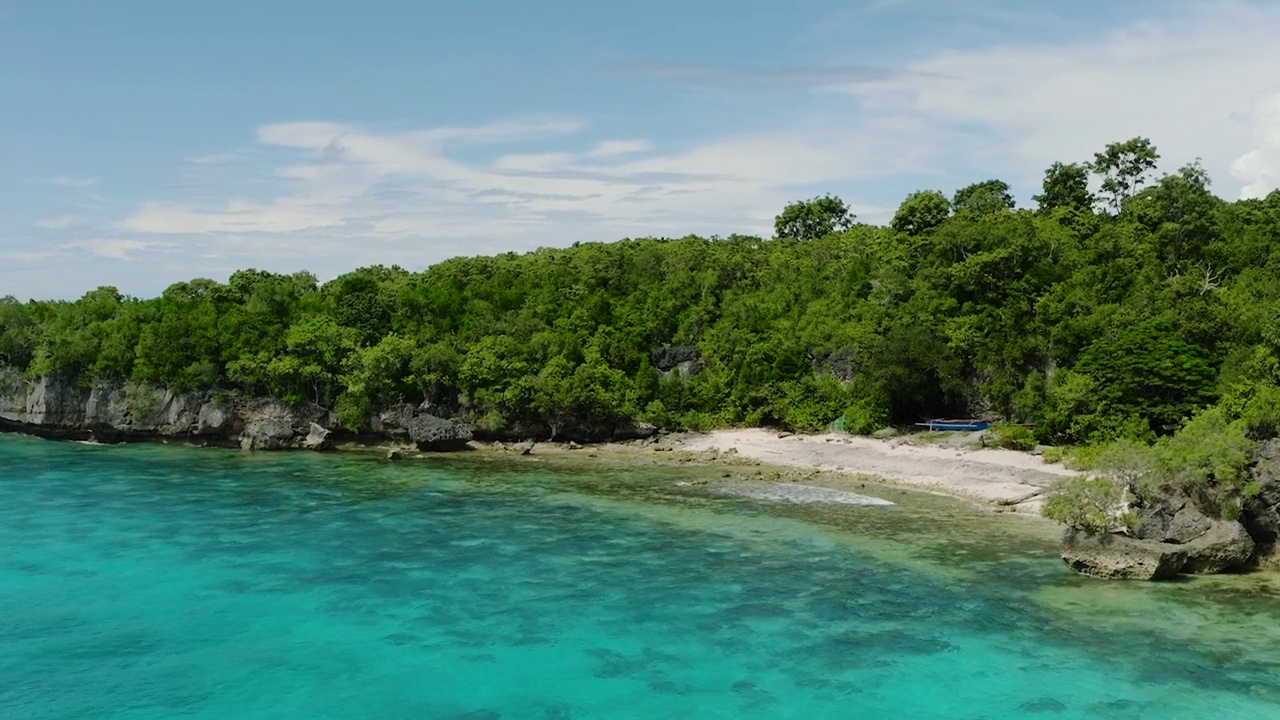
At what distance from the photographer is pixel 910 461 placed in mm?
44281

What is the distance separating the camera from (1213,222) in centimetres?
5488

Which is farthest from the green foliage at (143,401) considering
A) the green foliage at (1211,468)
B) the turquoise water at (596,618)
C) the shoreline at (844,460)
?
the green foliage at (1211,468)

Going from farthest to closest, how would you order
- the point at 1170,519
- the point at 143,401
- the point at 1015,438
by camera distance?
the point at 143,401, the point at 1015,438, the point at 1170,519

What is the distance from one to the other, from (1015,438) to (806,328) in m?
18.2

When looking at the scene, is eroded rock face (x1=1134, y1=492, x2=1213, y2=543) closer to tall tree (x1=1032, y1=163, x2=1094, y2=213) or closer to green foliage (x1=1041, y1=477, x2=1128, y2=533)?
green foliage (x1=1041, y1=477, x2=1128, y2=533)

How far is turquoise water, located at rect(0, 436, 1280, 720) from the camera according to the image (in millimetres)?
20453

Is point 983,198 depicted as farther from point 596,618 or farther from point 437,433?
point 596,618

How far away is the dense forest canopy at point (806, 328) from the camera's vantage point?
4462 cm

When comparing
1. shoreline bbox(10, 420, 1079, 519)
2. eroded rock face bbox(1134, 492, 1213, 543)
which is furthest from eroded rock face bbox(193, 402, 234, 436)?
eroded rock face bbox(1134, 492, 1213, 543)

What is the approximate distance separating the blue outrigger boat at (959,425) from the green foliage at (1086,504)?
21753mm

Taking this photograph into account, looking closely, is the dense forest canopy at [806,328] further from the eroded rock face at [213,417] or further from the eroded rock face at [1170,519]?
the eroded rock face at [1170,519]

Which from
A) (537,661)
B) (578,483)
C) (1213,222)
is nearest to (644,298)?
(578,483)

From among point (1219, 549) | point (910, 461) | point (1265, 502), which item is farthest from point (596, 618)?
point (910, 461)

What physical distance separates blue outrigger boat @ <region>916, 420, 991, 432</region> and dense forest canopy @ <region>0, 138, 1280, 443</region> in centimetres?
168
